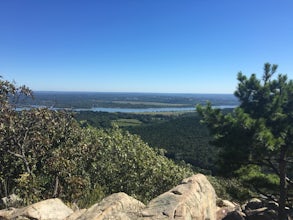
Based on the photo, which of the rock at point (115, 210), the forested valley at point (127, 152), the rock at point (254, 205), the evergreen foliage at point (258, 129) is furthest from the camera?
the rock at point (254, 205)

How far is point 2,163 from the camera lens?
34.4ft

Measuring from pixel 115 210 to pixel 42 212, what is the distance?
188cm

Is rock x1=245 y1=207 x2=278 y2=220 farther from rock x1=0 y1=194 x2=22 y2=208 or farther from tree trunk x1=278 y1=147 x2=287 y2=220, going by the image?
rock x1=0 y1=194 x2=22 y2=208

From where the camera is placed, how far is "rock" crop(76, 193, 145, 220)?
6130 mm

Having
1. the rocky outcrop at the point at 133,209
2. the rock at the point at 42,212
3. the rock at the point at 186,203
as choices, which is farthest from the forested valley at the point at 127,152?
the rock at the point at 186,203

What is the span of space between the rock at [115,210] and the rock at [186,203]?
0.28 metres

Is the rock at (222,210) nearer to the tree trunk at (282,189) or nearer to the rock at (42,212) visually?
the tree trunk at (282,189)

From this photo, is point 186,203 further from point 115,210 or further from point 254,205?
point 254,205

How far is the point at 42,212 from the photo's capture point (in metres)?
7.05

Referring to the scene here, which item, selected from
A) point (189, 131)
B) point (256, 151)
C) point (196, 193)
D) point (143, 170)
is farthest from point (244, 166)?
point (189, 131)

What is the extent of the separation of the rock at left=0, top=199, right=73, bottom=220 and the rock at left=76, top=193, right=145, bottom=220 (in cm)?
105

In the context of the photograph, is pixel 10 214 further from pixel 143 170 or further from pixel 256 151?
pixel 256 151

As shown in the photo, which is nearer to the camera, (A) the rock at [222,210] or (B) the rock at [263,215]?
(A) the rock at [222,210]

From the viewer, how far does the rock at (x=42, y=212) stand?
6.80 meters
